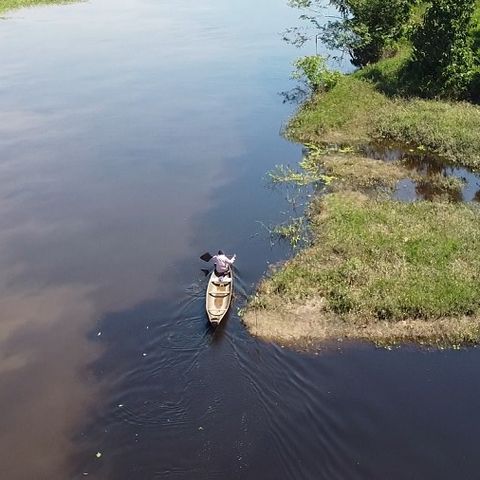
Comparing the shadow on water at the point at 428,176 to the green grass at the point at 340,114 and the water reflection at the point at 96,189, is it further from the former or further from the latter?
the water reflection at the point at 96,189

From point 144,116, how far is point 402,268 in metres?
22.9

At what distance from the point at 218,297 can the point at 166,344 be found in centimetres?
243

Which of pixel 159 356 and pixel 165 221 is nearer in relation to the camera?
pixel 159 356

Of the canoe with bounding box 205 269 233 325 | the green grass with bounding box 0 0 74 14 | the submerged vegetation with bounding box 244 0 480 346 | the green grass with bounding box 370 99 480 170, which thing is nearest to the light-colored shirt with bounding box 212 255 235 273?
the canoe with bounding box 205 269 233 325

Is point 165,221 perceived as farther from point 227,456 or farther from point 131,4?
point 131,4

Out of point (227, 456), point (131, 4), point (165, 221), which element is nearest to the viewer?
point (227, 456)

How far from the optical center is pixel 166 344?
17.4m

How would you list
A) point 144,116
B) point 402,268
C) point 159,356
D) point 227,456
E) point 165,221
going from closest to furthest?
point 227,456 < point 159,356 < point 402,268 < point 165,221 < point 144,116

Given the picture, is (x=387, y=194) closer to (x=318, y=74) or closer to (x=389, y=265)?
(x=389, y=265)

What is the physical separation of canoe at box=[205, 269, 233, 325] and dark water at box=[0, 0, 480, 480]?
19.2 inches

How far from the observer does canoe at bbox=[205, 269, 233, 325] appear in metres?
17.9

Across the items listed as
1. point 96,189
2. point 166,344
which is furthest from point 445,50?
point 166,344

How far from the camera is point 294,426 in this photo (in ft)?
47.4

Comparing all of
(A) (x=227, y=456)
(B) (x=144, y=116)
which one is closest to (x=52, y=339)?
(A) (x=227, y=456)
